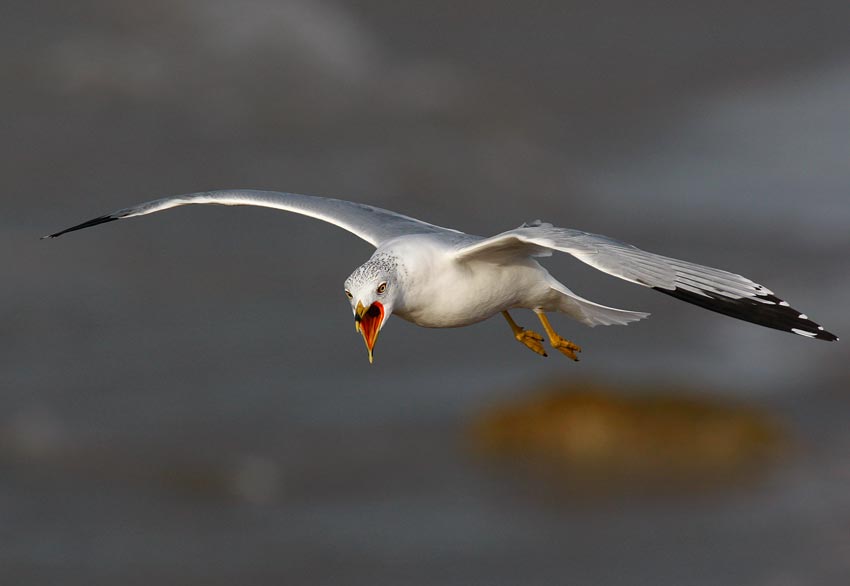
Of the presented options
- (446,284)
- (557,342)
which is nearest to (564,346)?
(557,342)

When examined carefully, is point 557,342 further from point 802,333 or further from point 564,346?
point 802,333

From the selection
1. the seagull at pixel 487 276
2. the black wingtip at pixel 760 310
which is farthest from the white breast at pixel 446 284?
the black wingtip at pixel 760 310

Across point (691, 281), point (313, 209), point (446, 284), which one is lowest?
point (446, 284)

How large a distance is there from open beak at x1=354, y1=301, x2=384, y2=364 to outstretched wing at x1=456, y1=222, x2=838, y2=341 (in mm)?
481

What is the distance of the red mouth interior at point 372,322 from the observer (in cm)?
467

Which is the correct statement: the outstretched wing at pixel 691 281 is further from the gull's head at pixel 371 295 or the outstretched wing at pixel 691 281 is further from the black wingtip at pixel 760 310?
the gull's head at pixel 371 295

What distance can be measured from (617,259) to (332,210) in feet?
6.00

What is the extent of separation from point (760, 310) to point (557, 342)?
1392 mm

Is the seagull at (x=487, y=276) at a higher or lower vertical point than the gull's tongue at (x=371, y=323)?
higher

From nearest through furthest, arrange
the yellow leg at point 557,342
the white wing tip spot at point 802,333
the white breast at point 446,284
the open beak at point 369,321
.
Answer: the white wing tip spot at point 802,333, the open beak at point 369,321, the white breast at point 446,284, the yellow leg at point 557,342

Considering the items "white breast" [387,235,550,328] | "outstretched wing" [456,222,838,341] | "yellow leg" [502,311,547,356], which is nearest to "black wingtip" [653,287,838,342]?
"outstretched wing" [456,222,838,341]

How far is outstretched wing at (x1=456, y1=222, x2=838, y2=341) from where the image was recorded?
14.7 ft

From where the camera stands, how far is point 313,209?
6.08 metres

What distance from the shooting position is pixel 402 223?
19.5ft
